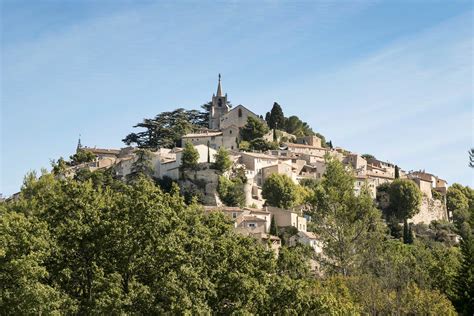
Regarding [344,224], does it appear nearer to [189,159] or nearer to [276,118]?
[189,159]

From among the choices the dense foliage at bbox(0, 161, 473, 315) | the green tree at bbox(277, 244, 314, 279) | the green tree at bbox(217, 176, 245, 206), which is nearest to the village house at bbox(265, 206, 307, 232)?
the green tree at bbox(217, 176, 245, 206)

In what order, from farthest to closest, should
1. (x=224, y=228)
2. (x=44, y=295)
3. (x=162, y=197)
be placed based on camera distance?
(x=224, y=228) < (x=162, y=197) < (x=44, y=295)

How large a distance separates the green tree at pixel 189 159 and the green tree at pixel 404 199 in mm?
31946

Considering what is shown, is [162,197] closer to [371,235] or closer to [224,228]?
[224,228]

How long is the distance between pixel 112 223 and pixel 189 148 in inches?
2553

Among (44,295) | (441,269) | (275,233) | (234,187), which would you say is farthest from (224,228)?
(234,187)

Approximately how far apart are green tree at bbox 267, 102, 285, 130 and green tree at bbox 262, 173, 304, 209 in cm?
3337

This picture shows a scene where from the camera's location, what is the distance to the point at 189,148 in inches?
3861

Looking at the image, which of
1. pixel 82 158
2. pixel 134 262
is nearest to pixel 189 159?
pixel 82 158

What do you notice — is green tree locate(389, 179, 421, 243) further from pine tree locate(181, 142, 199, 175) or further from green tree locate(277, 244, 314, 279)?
green tree locate(277, 244, 314, 279)

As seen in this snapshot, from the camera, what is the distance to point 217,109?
A: 5782 inches

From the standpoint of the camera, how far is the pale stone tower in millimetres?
142625

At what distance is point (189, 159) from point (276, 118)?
4023 centimetres

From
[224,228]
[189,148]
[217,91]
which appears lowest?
[224,228]
